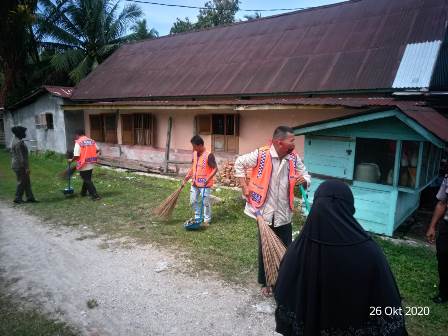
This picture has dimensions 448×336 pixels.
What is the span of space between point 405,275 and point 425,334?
1.17 m

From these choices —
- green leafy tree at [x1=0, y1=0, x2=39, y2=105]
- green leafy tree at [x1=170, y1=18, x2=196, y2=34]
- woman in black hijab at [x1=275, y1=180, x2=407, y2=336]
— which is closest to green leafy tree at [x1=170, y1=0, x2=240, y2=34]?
green leafy tree at [x1=170, y1=18, x2=196, y2=34]

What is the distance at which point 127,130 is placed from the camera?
12.5 metres

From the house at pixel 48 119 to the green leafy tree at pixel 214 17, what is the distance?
48.2ft

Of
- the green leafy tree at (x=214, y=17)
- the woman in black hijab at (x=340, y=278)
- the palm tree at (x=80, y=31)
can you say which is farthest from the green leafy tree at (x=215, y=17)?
the woman in black hijab at (x=340, y=278)

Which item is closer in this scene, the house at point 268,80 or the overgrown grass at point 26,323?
the overgrown grass at point 26,323

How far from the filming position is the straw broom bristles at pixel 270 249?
126 inches

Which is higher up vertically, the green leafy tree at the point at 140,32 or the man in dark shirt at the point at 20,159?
the green leafy tree at the point at 140,32

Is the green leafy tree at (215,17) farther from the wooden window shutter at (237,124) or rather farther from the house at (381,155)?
the house at (381,155)

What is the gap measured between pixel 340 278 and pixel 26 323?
2934 mm

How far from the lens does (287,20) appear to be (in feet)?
39.2

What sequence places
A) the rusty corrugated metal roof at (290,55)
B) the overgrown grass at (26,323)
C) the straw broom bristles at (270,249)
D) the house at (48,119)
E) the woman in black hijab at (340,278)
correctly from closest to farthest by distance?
the woman in black hijab at (340,278)
the overgrown grass at (26,323)
the straw broom bristles at (270,249)
the rusty corrugated metal roof at (290,55)
the house at (48,119)

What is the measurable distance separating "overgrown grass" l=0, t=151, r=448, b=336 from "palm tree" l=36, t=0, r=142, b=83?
11932mm

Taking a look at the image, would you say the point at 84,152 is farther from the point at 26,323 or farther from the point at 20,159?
the point at 26,323

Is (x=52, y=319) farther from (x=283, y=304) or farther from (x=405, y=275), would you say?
(x=405, y=275)
